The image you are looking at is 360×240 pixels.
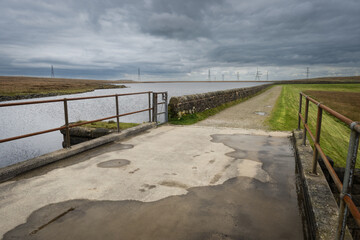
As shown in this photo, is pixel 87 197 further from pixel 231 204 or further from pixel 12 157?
pixel 12 157

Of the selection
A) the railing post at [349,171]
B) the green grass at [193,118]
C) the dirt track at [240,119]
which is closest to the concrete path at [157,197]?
the railing post at [349,171]

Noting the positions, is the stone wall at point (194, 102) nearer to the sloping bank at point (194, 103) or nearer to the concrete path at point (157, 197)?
the sloping bank at point (194, 103)

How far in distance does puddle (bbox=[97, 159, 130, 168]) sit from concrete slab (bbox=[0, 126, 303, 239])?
2 centimetres

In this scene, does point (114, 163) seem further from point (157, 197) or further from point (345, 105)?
point (345, 105)

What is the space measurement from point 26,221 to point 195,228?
1.83 metres

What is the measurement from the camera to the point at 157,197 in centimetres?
315

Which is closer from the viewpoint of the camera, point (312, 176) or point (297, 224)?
point (297, 224)

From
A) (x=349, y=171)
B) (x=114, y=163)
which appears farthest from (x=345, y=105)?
(x=349, y=171)

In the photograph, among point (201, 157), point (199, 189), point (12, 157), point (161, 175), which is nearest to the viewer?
point (199, 189)

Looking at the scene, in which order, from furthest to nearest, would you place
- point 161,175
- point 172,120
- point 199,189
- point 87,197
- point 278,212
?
point 172,120 < point 161,175 < point 199,189 < point 87,197 < point 278,212

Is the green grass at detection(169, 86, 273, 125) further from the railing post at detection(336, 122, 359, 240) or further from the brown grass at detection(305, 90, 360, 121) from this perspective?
the railing post at detection(336, 122, 359, 240)

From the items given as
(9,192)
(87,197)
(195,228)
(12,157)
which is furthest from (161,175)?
(12,157)

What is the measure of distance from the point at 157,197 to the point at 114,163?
1.61 meters

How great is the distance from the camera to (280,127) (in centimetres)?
841
